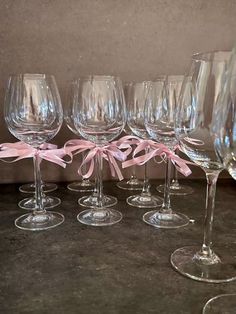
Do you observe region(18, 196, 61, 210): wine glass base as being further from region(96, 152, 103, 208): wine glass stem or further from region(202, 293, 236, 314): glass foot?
region(202, 293, 236, 314): glass foot

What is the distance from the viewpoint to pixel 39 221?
0.67 m

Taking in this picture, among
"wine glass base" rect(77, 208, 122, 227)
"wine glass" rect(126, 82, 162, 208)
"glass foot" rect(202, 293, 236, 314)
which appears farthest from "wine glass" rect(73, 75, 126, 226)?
"glass foot" rect(202, 293, 236, 314)

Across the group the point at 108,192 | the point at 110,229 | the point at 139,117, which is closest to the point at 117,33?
the point at 139,117

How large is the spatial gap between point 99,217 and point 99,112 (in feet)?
0.63

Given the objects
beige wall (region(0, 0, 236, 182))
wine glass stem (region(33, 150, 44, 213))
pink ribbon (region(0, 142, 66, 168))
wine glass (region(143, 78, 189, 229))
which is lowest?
wine glass stem (region(33, 150, 44, 213))

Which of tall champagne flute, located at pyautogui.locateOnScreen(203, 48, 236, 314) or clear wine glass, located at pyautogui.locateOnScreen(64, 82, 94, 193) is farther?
clear wine glass, located at pyautogui.locateOnScreen(64, 82, 94, 193)

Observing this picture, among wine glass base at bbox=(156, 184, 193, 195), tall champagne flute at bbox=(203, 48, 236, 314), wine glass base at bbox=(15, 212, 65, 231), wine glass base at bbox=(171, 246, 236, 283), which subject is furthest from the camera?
wine glass base at bbox=(156, 184, 193, 195)

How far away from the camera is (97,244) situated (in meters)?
0.58

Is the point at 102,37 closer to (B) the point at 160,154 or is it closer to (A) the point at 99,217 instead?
(B) the point at 160,154

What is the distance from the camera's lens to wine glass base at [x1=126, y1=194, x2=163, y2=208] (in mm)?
776

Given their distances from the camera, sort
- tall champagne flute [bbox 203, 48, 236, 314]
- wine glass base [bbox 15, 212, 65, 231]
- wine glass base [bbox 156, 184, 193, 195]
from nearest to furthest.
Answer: tall champagne flute [bbox 203, 48, 236, 314]
wine glass base [bbox 15, 212, 65, 231]
wine glass base [bbox 156, 184, 193, 195]

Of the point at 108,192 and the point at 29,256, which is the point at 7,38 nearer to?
the point at 108,192

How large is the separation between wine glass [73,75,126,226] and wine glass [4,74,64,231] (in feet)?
0.14

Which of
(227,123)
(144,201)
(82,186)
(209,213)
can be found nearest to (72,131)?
(82,186)
